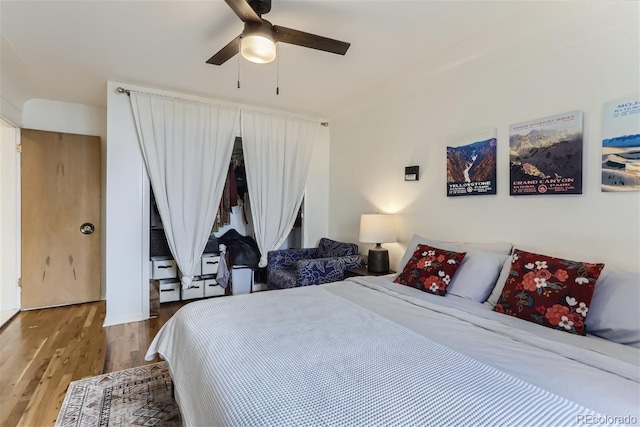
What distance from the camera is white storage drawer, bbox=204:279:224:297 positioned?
13.6 feet

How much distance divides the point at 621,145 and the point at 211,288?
4157 mm

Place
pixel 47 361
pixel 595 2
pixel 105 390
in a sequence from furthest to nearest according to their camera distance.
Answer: pixel 47 361 → pixel 105 390 → pixel 595 2

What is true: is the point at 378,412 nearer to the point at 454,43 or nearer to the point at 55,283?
→ the point at 454,43

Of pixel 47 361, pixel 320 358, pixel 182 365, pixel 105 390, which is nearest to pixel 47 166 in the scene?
pixel 47 361

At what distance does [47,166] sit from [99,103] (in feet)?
3.22

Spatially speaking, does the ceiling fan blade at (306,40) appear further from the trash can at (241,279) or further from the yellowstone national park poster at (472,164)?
the trash can at (241,279)

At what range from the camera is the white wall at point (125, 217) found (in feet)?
10.8

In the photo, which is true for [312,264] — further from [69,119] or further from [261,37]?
A: [69,119]

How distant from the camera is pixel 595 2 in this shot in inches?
73.8

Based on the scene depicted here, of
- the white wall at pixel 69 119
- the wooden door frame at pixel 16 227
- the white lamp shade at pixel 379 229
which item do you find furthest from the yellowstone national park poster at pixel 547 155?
the wooden door frame at pixel 16 227

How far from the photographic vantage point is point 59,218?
3873 millimetres

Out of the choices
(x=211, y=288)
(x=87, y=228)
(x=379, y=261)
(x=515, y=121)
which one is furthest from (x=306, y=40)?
(x=87, y=228)

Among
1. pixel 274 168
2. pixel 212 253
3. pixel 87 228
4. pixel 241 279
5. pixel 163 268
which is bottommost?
pixel 241 279

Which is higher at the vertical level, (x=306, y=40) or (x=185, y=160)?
(x=306, y=40)
